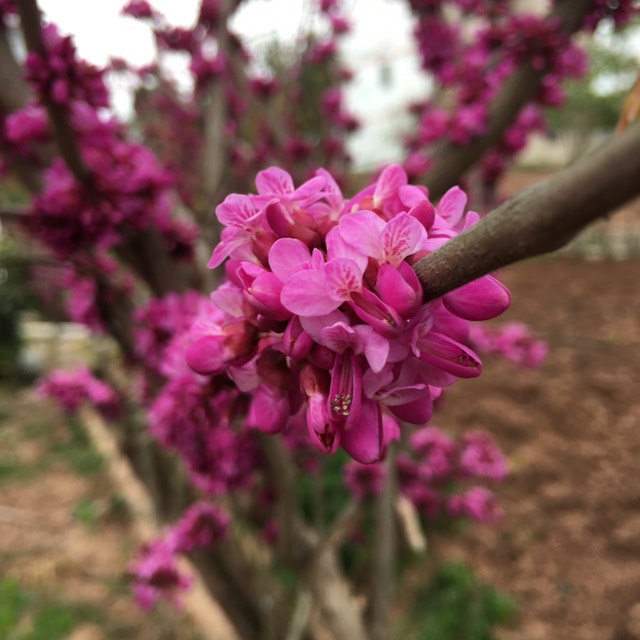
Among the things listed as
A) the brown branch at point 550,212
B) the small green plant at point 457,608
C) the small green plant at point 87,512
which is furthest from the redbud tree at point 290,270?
the small green plant at point 87,512

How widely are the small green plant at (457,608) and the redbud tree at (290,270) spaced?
14.2 inches

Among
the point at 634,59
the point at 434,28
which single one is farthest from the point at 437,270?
the point at 634,59

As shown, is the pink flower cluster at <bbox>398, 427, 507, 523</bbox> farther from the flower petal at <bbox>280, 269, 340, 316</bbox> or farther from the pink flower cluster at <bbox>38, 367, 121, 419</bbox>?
the flower petal at <bbox>280, 269, 340, 316</bbox>

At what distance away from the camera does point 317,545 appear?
2160 millimetres

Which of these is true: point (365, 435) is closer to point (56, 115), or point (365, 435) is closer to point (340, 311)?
point (340, 311)

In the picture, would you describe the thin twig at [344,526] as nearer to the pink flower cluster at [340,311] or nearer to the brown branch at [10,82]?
the pink flower cluster at [340,311]

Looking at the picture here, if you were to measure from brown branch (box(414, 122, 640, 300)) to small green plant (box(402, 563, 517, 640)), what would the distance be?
116 inches

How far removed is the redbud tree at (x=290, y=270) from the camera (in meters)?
0.55

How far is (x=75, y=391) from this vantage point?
2.71 meters

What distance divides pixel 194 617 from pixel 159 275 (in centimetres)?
261

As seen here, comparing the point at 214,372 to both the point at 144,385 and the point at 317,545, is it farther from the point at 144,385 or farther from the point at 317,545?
the point at 317,545

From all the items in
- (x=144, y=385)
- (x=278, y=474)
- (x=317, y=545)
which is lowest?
(x=317, y=545)

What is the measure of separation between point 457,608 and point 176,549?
176 cm

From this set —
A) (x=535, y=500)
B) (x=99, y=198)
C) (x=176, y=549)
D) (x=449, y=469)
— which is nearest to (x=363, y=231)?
(x=99, y=198)
